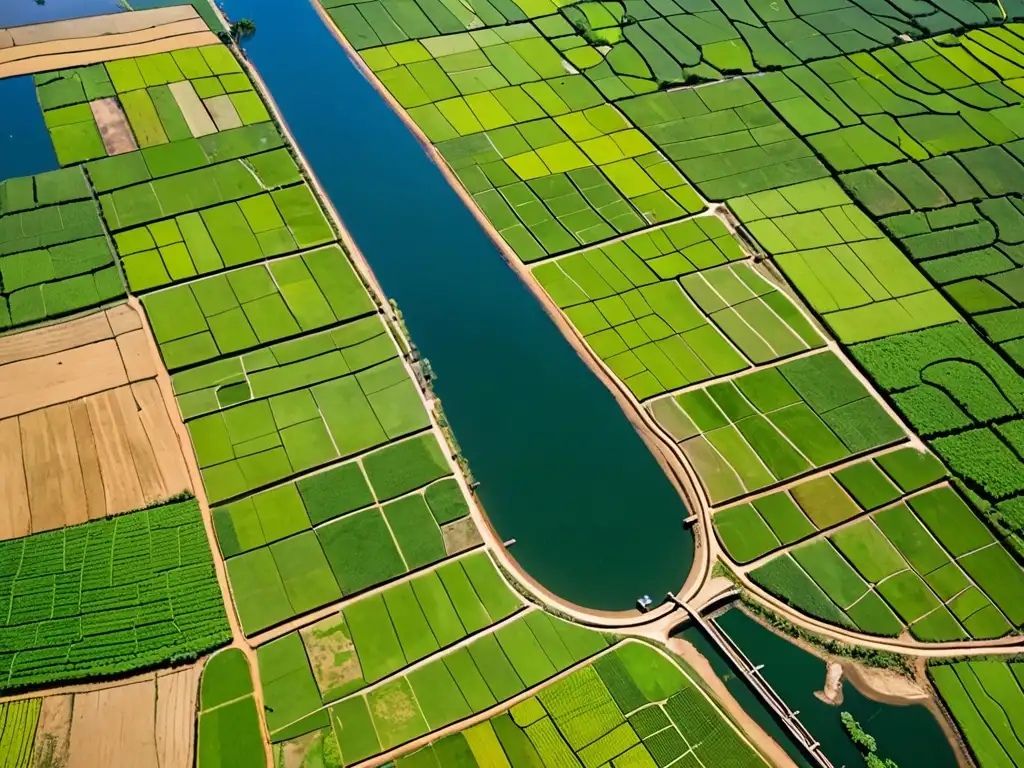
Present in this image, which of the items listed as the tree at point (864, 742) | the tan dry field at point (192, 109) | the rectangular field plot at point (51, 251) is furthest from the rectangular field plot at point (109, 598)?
the tan dry field at point (192, 109)

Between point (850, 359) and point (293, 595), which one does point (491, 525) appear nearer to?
point (293, 595)

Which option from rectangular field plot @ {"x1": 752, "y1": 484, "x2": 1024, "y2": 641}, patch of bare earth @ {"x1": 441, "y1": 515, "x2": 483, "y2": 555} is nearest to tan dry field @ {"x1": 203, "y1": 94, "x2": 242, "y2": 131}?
patch of bare earth @ {"x1": 441, "y1": 515, "x2": 483, "y2": 555}

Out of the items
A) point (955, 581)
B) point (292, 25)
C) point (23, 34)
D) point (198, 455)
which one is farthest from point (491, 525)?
point (23, 34)

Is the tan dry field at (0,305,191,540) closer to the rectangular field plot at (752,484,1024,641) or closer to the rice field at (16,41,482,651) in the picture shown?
the rice field at (16,41,482,651)

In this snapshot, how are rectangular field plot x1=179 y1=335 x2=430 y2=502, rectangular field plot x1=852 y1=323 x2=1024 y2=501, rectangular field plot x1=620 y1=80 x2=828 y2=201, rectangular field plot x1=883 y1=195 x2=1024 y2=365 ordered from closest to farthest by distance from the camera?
rectangular field plot x1=179 y1=335 x2=430 y2=502 < rectangular field plot x1=852 y1=323 x2=1024 y2=501 < rectangular field plot x1=883 y1=195 x2=1024 y2=365 < rectangular field plot x1=620 y1=80 x2=828 y2=201

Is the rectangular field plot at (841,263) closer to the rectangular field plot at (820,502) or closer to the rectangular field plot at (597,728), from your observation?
the rectangular field plot at (820,502)

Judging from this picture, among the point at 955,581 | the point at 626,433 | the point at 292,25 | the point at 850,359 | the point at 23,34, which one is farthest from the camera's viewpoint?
the point at 292,25
